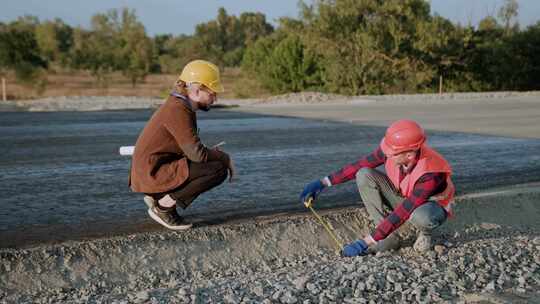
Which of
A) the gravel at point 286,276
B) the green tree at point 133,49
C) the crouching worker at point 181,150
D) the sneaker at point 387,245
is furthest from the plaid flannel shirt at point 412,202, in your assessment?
the green tree at point 133,49

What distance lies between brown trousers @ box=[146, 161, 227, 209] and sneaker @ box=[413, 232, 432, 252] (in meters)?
1.74

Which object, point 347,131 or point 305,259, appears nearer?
point 305,259

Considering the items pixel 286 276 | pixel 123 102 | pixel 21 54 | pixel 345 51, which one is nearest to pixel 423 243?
pixel 286 276

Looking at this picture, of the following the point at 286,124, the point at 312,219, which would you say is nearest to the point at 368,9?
the point at 286,124

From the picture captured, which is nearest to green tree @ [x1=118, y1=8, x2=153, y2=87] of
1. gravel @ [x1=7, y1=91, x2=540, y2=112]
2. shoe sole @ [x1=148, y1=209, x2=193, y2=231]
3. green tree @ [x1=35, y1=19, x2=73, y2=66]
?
green tree @ [x1=35, y1=19, x2=73, y2=66]

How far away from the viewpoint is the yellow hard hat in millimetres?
4812

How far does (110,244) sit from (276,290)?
168 centimetres

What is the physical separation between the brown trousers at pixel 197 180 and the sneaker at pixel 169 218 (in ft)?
0.52

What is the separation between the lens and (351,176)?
5.34 metres

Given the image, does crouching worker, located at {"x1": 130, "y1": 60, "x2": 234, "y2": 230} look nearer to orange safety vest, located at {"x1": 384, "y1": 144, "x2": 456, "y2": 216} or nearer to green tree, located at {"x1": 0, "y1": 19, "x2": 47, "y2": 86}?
orange safety vest, located at {"x1": 384, "y1": 144, "x2": 456, "y2": 216}

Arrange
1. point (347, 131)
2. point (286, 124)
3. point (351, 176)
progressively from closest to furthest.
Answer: point (351, 176), point (347, 131), point (286, 124)

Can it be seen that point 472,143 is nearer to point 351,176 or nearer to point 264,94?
point 351,176

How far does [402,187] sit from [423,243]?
501 millimetres

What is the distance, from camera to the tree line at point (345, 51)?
35750 millimetres
